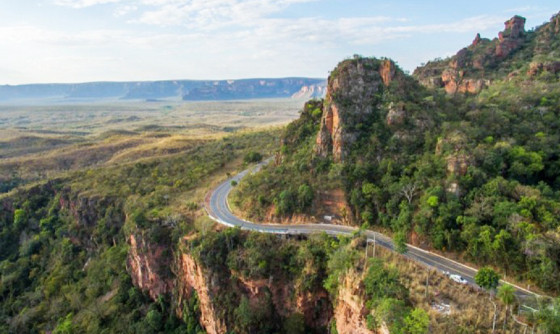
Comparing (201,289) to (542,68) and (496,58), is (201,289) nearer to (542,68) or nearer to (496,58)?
(542,68)

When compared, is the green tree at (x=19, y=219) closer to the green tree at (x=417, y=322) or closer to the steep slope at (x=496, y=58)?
the green tree at (x=417, y=322)

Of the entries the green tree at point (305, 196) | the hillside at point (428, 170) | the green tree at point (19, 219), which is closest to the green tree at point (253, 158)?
the hillside at point (428, 170)

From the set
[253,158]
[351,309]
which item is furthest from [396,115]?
[253,158]

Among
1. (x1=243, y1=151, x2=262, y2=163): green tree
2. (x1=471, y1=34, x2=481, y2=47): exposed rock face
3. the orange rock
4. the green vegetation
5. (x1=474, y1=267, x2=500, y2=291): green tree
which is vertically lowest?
the green vegetation

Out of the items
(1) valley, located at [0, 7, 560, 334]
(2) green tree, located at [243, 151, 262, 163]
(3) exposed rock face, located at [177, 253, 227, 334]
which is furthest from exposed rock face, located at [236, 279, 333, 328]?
(2) green tree, located at [243, 151, 262, 163]

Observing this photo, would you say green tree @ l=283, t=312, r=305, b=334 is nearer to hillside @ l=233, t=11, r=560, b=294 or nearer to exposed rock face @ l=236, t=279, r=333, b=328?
exposed rock face @ l=236, t=279, r=333, b=328
